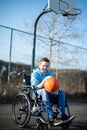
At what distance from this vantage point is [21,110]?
16.0 ft

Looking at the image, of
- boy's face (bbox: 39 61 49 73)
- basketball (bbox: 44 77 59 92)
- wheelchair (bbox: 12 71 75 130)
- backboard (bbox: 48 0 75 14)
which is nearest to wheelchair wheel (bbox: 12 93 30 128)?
wheelchair (bbox: 12 71 75 130)

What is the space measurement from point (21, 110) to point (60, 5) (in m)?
5.69

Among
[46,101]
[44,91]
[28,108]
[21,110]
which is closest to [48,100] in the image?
[46,101]

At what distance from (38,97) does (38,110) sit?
0.67 feet

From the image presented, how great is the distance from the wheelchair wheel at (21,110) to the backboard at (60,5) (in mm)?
4739

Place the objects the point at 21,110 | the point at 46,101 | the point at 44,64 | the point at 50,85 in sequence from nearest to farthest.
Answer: the point at 46,101 < the point at 50,85 < the point at 21,110 < the point at 44,64

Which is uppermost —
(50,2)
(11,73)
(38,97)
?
(50,2)

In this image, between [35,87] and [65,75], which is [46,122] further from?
[65,75]

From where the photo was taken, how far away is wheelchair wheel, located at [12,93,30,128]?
468 centimetres

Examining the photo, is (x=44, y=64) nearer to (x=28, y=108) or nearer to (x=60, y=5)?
(x=28, y=108)

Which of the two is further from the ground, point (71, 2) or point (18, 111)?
point (71, 2)

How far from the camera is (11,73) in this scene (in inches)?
392

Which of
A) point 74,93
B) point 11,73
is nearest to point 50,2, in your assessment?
point 11,73

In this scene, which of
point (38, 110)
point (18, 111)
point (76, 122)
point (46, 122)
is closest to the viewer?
point (46, 122)
